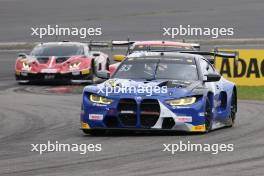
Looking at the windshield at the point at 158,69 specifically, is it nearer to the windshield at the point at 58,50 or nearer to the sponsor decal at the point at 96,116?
the sponsor decal at the point at 96,116

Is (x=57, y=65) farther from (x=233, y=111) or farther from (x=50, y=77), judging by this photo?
(x=233, y=111)

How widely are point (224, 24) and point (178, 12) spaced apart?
422 cm

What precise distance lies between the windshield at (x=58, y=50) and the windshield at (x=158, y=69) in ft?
42.1

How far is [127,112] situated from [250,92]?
11.1 m

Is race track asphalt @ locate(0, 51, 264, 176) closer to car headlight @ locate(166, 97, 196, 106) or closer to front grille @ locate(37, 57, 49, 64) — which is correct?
car headlight @ locate(166, 97, 196, 106)

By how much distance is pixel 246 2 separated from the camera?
167 feet

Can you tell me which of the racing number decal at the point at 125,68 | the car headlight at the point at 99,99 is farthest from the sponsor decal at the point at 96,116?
the racing number decal at the point at 125,68

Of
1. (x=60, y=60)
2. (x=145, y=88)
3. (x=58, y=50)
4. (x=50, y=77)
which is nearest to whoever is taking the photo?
(x=145, y=88)

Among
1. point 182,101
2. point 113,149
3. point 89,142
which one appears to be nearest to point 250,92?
point 182,101

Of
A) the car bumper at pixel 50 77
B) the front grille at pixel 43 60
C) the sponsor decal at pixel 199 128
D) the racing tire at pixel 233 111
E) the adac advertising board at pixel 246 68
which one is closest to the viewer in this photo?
the sponsor decal at pixel 199 128

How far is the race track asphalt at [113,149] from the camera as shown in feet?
35.6

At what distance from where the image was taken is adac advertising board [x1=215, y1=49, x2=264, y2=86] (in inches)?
1085

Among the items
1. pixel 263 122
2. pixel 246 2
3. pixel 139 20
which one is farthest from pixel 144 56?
pixel 246 2

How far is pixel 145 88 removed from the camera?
14.7 m
